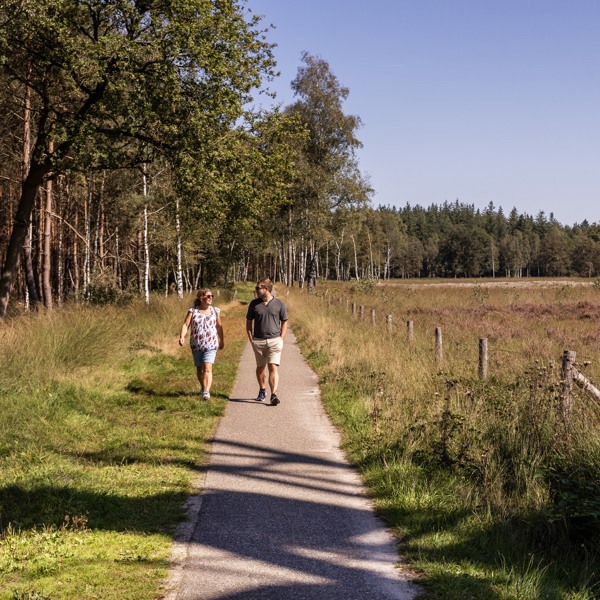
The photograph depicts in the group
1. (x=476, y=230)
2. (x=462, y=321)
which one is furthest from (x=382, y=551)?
(x=476, y=230)

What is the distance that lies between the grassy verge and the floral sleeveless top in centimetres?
95

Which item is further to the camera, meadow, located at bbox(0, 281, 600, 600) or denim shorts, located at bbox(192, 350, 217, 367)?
denim shorts, located at bbox(192, 350, 217, 367)

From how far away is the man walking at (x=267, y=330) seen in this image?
1113 cm

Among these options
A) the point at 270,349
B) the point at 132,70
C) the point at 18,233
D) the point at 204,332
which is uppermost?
the point at 132,70

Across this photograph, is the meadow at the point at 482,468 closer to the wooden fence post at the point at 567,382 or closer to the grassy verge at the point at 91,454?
the wooden fence post at the point at 567,382

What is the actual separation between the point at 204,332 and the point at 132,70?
8619 mm

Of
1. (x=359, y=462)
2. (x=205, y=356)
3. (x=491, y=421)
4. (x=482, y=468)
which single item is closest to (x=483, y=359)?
(x=491, y=421)

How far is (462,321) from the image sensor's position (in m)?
23.1

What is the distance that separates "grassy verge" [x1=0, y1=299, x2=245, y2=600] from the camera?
453 cm

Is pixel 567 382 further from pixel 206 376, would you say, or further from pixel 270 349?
pixel 206 376

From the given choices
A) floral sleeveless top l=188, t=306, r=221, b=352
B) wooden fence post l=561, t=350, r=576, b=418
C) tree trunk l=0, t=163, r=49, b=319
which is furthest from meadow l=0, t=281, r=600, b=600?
tree trunk l=0, t=163, r=49, b=319

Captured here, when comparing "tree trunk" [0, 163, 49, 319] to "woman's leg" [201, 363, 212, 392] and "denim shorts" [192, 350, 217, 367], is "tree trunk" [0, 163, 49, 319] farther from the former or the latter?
"woman's leg" [201, 363, 212, 392]

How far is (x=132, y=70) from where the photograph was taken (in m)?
16.3

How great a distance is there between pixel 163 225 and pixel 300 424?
30637 mm
